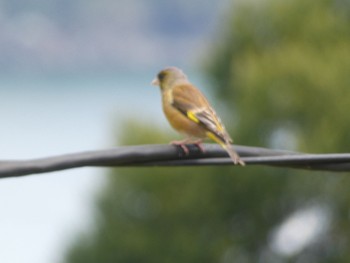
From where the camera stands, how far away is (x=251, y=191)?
2816cm

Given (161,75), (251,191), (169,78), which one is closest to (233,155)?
(169,78)

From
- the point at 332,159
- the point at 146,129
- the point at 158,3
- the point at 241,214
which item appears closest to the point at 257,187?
the point at 241,214

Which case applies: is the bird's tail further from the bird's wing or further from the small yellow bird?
the bird's wing

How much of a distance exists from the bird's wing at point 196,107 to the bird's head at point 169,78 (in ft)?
0.52

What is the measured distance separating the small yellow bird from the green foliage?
1956 centimetres

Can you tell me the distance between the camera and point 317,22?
108 feet

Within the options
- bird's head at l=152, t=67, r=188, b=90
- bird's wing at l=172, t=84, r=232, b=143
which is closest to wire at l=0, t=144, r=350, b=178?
bird's wing at l=172, t=84, r=232, b=143

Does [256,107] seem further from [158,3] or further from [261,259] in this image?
[158,3]

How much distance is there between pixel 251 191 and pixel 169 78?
21669 millimetres

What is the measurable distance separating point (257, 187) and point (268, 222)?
0.92 m

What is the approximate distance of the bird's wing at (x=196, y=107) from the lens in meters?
5.69

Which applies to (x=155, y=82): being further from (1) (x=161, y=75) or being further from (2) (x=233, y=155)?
(2) (x=233, y=155)

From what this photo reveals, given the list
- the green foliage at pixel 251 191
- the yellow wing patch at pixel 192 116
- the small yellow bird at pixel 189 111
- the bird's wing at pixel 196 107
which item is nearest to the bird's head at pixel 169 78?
the small yellow bird at pixel 189 111

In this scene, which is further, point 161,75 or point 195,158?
point 161,75
